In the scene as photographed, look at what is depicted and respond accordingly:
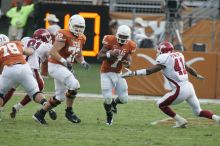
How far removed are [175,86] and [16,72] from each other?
8.38 ft

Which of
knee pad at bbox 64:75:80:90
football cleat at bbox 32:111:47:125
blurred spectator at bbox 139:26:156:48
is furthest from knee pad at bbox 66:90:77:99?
blurred spectator at bbox 139:26:156:48

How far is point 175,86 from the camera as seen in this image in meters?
12.9

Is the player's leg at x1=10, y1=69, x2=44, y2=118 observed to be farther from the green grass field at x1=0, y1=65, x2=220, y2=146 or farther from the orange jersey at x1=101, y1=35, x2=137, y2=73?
the orange jersey at x1=101, y1=35, x2=137, y2=73

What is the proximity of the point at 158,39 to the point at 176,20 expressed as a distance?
53.4 inches

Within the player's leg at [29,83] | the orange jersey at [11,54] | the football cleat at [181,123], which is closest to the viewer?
the player's leg at [29,83]

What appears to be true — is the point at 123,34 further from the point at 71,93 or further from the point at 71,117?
the point at 71,117

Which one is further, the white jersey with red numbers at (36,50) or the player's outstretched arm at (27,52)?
the white jersey with red numbers at (36,50)

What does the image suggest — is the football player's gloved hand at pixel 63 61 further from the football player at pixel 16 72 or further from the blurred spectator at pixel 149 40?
the blurred spectator at pixel 149 40

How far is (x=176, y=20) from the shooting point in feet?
74.1

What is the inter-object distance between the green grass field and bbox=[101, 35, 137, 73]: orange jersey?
0.93 metres

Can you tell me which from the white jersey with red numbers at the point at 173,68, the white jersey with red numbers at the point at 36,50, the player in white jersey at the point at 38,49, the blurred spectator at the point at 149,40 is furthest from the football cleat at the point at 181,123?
the blurred spectator at the point at 149,40

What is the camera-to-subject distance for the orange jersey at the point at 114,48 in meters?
13.5

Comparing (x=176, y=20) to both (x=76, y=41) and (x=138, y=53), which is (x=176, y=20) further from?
(x=76, y=41)

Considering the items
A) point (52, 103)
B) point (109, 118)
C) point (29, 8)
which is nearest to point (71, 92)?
point (52, 103)
